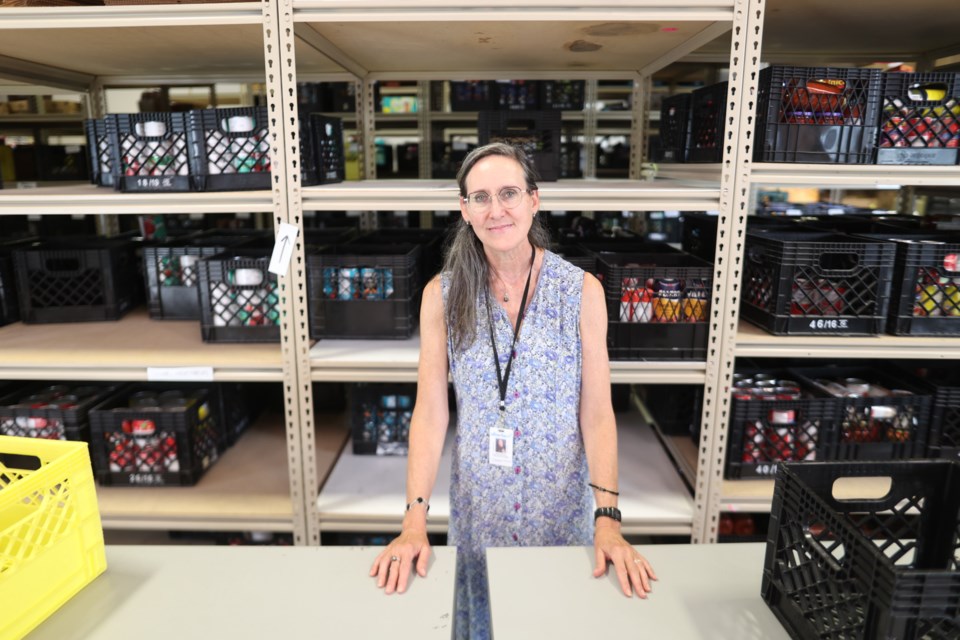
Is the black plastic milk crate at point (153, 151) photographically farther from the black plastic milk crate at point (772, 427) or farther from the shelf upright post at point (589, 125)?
the shelf upright post at point (589, 125)

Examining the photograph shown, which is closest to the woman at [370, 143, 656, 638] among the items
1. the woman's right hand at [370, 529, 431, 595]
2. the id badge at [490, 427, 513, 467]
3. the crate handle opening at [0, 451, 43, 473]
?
the id badge at [490, 427, 513, 467]

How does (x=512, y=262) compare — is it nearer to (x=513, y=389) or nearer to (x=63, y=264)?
(x=513, y=389)

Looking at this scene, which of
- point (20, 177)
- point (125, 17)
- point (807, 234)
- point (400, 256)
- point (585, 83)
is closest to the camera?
point (125, 17)

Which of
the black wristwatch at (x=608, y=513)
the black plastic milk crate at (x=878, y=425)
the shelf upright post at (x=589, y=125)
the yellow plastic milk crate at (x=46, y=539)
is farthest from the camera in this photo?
the shelf upright post at (x=589, y=125)

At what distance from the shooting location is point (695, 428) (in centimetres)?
222

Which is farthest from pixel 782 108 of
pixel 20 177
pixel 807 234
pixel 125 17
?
pixel 20 177

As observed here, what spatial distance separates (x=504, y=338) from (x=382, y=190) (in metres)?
0.59

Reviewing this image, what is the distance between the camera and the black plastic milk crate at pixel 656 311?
6.00 feet

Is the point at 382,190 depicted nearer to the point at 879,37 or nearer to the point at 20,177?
the point at 879,37

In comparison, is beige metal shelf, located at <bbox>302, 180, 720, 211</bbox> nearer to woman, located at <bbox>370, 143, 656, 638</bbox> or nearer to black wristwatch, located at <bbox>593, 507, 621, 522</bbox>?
woman, located at <bbox>370, 143, 656, 638</bbox>

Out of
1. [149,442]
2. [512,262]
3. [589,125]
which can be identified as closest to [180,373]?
[149,442]

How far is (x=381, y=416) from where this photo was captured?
224 cm

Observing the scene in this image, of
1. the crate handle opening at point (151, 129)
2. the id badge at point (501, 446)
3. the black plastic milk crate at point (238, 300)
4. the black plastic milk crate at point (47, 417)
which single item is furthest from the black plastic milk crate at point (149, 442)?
the id badge at point (501, 446)

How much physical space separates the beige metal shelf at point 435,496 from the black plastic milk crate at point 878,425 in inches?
19.3
